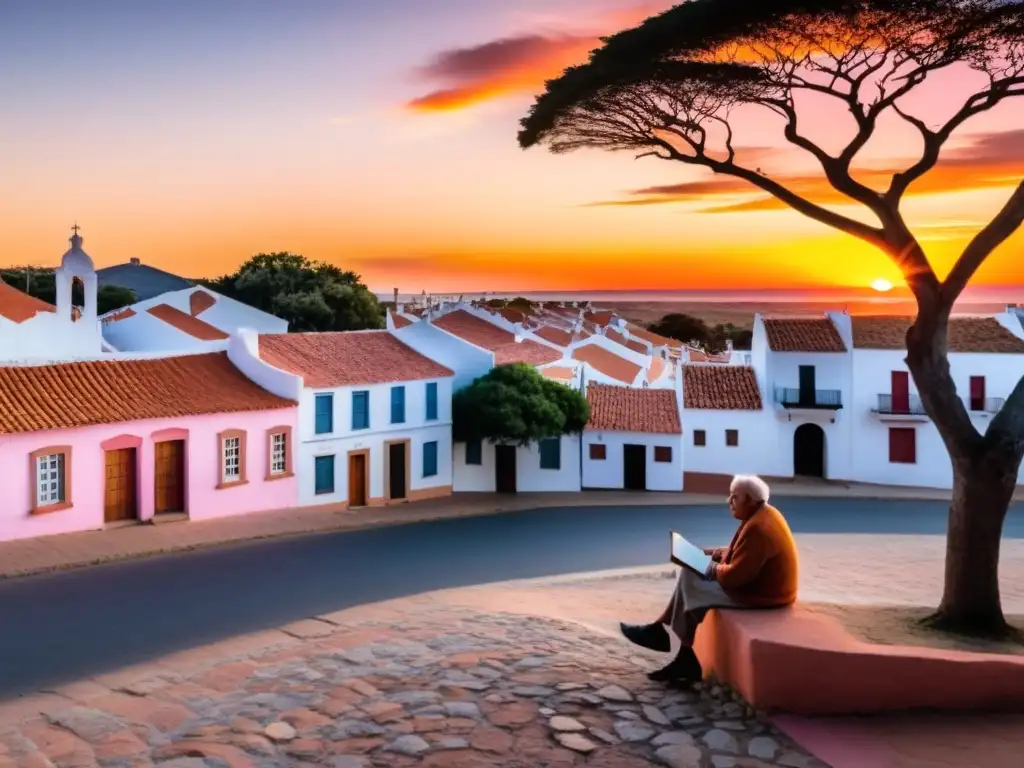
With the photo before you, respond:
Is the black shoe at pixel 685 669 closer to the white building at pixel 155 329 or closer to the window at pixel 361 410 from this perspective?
the window at pixel 361 410

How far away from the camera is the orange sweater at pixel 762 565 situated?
762 centimetres

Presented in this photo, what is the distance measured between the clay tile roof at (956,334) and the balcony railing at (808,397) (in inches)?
84.4

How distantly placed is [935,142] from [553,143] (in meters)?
6.10

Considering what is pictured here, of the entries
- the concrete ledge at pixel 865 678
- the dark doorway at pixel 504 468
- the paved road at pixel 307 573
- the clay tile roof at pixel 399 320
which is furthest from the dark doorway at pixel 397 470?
the concrete ledge at pixel 865 678

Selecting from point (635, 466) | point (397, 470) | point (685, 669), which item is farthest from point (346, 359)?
point (685, 669)

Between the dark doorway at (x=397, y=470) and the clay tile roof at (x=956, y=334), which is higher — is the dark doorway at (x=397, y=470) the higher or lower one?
the lower one

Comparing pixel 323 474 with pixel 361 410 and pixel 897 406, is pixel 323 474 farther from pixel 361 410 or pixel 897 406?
pixel 897 406

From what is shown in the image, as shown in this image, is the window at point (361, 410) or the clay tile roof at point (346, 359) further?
the window at point (361, 410)

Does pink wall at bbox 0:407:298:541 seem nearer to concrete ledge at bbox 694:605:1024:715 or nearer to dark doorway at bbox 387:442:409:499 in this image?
dark doorway at bbox 387:442:409:499

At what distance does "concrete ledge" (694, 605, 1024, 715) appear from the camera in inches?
271

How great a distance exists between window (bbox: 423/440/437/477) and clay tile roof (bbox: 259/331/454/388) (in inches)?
94.0

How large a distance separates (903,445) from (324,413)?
73.0ft

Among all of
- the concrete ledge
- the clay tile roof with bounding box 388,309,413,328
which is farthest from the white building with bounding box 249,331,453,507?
the concrete ledge

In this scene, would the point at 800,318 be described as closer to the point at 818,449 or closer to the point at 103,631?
the point at 818,449
